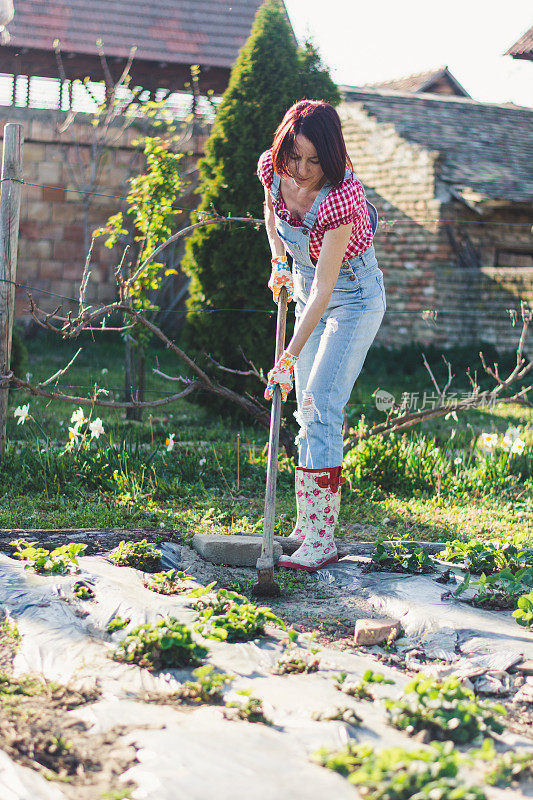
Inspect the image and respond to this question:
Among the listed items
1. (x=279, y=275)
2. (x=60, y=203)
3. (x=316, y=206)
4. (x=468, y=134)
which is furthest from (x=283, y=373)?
(x=468, y=134)

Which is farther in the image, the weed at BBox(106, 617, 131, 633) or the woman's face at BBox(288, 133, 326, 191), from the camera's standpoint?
the woman's face at BBox(288, 133, 326, 191)

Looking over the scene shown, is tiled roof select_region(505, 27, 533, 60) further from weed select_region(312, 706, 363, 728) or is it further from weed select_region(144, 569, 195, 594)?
weed select_region(312, 706, 363, 728)

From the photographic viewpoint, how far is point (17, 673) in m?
2.36

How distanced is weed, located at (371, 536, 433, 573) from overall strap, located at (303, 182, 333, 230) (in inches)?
51.6

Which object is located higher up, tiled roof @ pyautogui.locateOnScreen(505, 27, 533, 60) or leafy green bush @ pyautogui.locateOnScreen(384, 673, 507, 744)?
tiled roof @ pyautogui.locateOnScreen(505, 27, 533, 60)

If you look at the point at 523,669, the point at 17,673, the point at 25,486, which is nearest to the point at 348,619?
the point at 523,669

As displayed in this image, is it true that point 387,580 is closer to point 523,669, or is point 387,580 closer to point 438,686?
point 523,669

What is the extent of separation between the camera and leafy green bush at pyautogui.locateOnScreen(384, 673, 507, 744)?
1978 mm

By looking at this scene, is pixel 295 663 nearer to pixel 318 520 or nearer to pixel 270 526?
pixel 270 526

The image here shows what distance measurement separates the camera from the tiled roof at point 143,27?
42.6 ft

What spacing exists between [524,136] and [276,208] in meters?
12.7

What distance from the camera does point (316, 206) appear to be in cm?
317

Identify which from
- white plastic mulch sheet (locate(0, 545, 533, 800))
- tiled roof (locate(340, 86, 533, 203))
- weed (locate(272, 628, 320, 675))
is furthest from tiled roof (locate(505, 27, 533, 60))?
weed (locate(272, 628, 320, 675))

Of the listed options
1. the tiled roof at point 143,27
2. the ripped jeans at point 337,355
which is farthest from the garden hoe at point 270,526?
the tiled roof at point 143,27
